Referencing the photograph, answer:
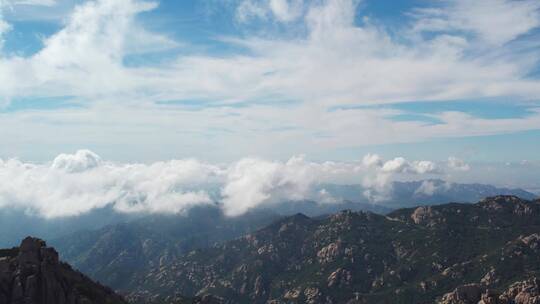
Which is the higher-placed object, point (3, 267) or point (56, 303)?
point (3, 267)

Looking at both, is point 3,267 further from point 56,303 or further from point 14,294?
point 56,303

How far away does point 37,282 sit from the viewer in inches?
7849

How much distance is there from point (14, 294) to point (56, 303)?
17.9 m

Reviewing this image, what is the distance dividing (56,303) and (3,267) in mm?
28828

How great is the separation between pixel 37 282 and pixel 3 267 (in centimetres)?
1660

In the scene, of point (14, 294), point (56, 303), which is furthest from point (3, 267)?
point (56, 303)

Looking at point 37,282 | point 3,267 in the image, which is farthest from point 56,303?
point 3,267

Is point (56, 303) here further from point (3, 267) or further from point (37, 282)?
point (3, 267)

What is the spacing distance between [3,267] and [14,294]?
15.9 meters

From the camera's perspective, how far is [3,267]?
199 meters

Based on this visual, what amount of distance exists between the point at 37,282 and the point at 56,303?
42.1 feet

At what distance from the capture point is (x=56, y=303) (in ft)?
655
